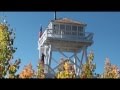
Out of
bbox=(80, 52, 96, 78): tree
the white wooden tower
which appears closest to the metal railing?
the white wooden tower

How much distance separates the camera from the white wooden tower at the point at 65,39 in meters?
17.2

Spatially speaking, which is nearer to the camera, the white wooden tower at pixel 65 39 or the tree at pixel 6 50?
the tree at pixel 6 50

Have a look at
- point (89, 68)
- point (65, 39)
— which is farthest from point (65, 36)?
point (89, 68)

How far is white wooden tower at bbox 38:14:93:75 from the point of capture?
56.5 ft

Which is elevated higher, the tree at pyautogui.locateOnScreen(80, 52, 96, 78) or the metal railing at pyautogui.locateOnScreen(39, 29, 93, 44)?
the metal railing at pyautogui.locateOnScreen(39, 29, 93, 44)

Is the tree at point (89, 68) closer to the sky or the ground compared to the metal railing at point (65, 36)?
closer to the ground

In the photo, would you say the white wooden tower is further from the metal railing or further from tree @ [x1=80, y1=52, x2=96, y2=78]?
tree @ [x1=80, y1=52, x2=96, y2=78]

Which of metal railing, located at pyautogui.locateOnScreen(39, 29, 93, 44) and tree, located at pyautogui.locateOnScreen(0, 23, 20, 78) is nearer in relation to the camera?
tree, located at pyautogui.locateOnScreen(0, 23, 20, 78)

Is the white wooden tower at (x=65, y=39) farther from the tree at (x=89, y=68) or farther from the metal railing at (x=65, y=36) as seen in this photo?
the tree at (x=89, y=68)

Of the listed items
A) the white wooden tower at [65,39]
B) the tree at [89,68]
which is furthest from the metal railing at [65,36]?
the tree at [89,68]
